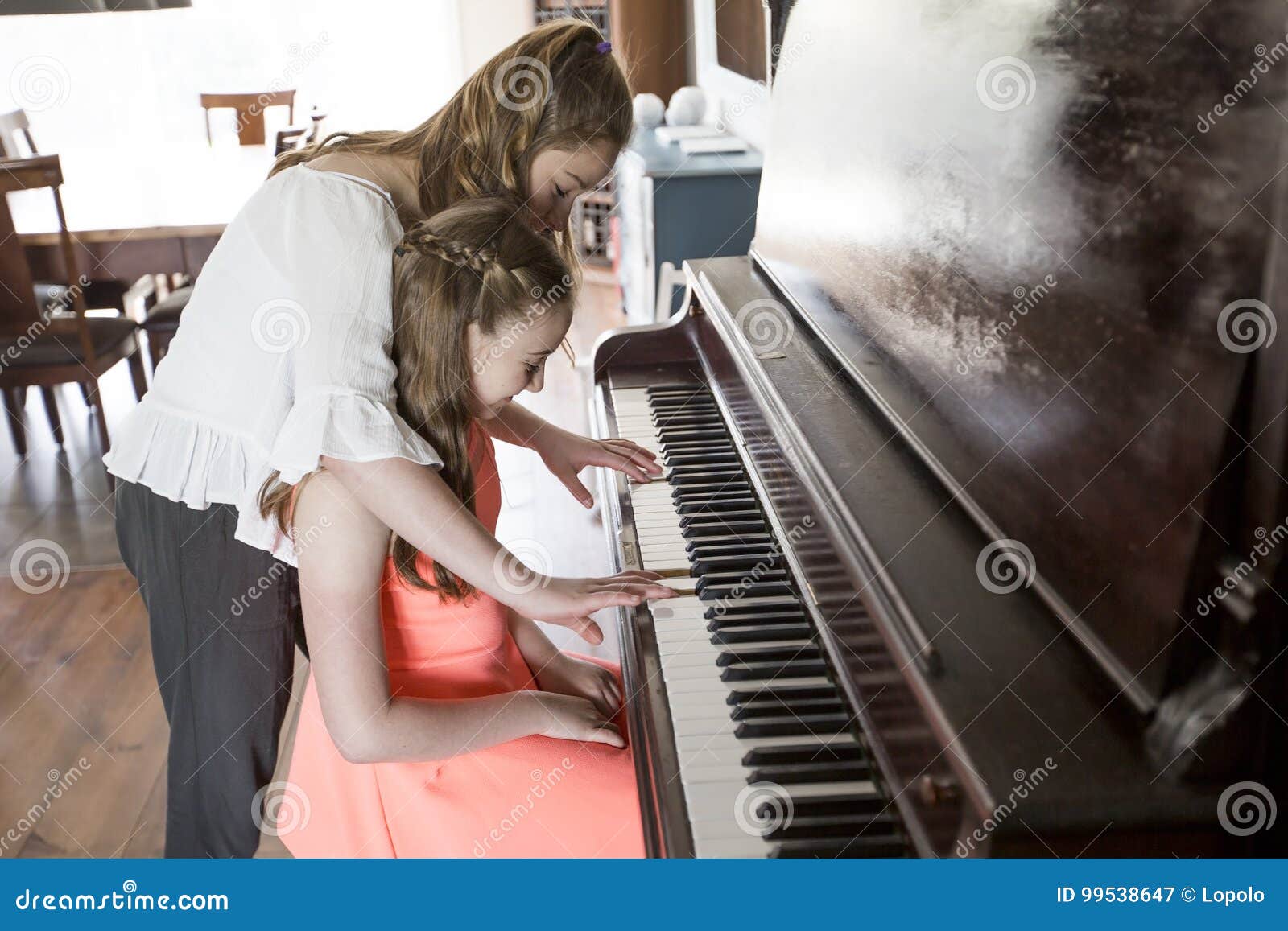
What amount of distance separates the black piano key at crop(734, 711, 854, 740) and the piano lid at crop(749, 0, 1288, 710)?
211mm

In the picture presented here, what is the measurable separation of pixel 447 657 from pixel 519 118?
716 mm

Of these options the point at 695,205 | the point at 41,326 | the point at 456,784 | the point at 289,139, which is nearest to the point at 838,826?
the point at 456,784

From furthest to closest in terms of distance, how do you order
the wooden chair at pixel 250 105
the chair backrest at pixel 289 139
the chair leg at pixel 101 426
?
the wooden chair at pixel 250 105, the chair backrest at pixel 289 139, the chair leg at pixel 101 426

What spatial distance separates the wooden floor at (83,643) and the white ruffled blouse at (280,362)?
97cm

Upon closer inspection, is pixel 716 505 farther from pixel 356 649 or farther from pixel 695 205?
pixel 695 205

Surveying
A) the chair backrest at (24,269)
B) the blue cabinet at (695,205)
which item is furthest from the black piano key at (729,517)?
the chair backrest at (24,269)

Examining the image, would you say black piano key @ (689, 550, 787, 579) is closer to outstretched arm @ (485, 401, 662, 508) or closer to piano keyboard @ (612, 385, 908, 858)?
piano keyboard @ (612, 385, 908, 858)

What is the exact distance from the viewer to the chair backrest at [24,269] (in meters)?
3.27

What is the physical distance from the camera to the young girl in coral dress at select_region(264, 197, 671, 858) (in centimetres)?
120

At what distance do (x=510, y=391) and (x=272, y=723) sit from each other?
714mm

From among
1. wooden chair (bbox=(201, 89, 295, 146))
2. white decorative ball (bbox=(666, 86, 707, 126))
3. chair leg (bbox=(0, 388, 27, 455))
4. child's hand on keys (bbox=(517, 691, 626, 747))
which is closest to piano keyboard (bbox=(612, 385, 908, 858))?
child's hand on keys (bbox=(517, 691, 626, 747))

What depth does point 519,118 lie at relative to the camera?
137cm

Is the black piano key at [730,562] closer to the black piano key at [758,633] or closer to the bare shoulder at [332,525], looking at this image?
the black piano key at [758,633]

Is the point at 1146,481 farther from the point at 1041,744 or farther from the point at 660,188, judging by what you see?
the point at 660,188
